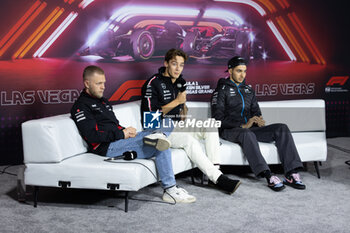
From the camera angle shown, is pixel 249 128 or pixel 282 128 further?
pixel 249 128

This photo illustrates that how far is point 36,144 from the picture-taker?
3070mm

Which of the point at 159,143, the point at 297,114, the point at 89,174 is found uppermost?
the point at 297,114

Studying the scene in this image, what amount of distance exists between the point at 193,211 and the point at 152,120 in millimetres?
1150

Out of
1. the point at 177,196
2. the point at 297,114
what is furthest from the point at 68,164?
the point at 297,114

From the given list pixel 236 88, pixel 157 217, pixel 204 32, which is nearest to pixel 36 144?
pixel 157 217

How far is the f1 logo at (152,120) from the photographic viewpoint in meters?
3.95

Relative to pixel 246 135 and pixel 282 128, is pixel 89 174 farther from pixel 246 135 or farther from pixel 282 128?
pixel 282 128

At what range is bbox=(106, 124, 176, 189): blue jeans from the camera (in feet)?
10.6

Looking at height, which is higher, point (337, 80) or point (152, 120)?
point (337, 80)

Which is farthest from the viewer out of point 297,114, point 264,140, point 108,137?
point 297,114

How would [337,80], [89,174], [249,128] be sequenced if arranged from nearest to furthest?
[89,174], [249,128], [337,80]

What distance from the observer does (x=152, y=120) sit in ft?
13.1

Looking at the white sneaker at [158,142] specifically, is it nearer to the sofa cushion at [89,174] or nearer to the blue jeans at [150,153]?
the blue jeans at [150,153]

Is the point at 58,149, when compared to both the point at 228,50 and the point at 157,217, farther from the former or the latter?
the point at 228,50
